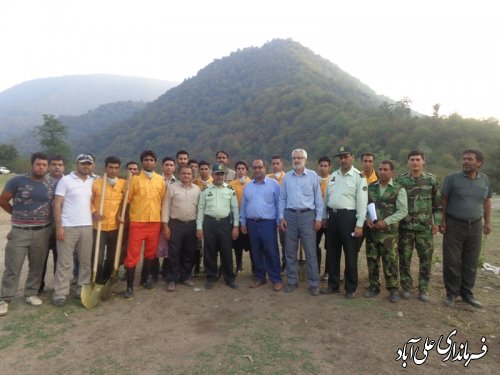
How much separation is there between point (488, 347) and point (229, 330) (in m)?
2.78

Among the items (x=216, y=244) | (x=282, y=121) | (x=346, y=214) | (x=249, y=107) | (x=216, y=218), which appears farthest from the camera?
(x=249, y=107)

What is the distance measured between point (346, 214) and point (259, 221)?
1315 mm

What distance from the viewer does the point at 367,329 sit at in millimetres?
3945

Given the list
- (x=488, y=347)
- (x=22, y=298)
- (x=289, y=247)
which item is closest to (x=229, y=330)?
(x=289, y=247)

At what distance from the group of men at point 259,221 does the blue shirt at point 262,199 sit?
0.02m

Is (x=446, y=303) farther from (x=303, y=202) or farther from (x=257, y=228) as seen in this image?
(x=257, y=228)

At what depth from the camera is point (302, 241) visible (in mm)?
5035

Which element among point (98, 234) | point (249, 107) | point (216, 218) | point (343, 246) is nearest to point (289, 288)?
point (343, 246)

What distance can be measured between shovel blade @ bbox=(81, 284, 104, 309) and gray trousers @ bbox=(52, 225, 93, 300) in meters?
0.20

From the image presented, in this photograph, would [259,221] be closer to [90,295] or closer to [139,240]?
[139,240]

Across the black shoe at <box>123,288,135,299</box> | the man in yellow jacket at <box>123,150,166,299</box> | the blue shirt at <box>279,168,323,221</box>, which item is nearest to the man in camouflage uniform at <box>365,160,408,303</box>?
the blue shirt at <box>279,168,323,221</box>

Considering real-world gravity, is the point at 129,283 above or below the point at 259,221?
below

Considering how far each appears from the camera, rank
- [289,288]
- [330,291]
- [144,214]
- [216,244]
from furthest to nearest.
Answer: [216,244] → [289,288] → [330,291] → [144,214]

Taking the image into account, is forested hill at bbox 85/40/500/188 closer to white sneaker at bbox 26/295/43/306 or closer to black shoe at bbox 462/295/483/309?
black shoe at bbox 462/295/483/309
